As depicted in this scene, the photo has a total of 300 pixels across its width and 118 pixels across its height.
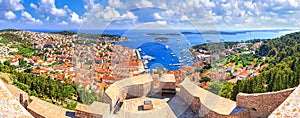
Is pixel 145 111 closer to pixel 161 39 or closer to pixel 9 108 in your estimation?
pixel 161 39

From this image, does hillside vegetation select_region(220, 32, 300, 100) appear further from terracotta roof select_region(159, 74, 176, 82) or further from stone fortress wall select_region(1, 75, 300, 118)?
stone fortress wall select_region(1, 75, 300, 118)

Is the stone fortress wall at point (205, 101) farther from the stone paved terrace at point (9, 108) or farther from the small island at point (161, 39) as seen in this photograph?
the stone paved terrace at point (9, 108)

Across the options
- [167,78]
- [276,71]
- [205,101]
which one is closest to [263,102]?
[205,101]

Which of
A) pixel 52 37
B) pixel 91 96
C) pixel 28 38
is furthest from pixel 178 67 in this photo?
pixel 28 38

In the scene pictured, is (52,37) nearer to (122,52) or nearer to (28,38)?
(28,38)

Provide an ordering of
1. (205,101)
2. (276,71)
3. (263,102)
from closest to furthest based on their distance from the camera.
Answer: (263,102)
(205,101)
(276,71)

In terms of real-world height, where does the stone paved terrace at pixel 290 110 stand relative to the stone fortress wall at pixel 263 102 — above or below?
above

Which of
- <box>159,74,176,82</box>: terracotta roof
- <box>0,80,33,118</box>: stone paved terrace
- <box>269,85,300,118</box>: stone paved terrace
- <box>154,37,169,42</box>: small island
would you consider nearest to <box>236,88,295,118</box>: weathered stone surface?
<box>154,37,169,42</box>: small island

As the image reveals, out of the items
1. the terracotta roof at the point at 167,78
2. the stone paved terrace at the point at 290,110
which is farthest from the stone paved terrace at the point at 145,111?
the stone paved terrace at the point at 290,110
